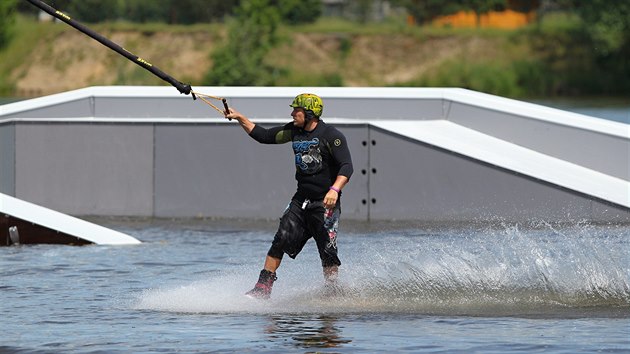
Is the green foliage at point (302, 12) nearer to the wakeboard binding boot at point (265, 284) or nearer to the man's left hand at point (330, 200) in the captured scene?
the wakeboard binding boot at point (265, 284)

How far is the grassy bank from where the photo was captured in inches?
2862

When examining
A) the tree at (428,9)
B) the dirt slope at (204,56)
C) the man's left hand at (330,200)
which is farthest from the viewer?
the tree at (428,9)

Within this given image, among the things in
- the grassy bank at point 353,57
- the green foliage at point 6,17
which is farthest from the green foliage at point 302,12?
the green foliage at point 6,17

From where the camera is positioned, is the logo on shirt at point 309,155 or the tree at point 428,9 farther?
the tree at point 428,9

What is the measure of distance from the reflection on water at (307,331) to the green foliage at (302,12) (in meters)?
71.0

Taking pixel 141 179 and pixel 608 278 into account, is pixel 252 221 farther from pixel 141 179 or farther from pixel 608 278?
pixel 608 278

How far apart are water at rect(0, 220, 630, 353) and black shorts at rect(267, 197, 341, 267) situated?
0.44m

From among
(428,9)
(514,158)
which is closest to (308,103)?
(514,158)

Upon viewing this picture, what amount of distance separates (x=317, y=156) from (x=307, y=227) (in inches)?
24.7

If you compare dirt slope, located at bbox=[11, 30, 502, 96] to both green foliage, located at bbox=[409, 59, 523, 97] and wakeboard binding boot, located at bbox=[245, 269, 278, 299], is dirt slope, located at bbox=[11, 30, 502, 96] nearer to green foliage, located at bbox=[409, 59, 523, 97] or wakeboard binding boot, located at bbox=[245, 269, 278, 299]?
green foliage, located at bbox=[409, 59, 523, 97]

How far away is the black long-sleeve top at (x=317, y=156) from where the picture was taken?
1221 cm

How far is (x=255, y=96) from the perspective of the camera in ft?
66.3

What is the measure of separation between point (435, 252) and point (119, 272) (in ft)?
10.5

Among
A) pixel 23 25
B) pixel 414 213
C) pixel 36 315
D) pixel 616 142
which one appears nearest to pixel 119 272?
pixel 36 315
